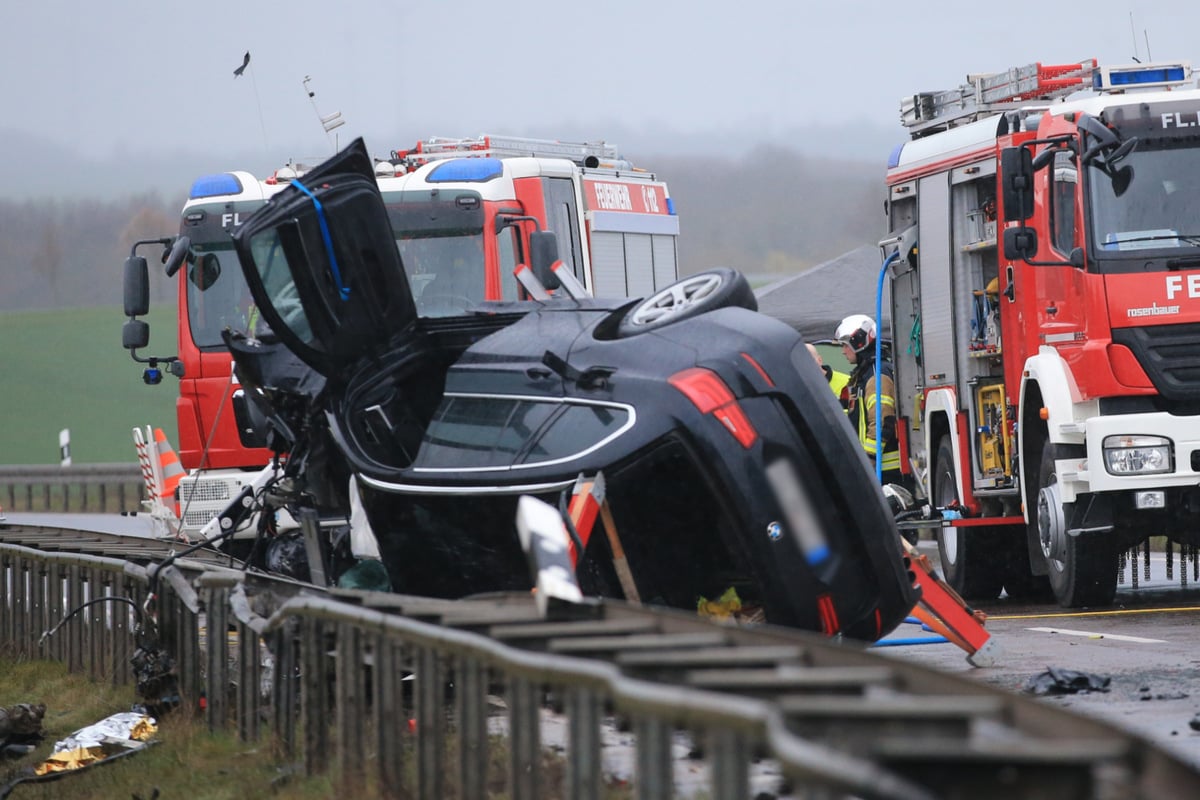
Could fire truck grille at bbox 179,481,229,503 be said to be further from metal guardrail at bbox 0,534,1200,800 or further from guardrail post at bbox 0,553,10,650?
metal guardrail at bbox 0,534,1200,800

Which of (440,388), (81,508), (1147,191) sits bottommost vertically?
(81,508)

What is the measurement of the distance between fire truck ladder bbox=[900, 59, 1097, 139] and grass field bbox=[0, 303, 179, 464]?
32.1 m

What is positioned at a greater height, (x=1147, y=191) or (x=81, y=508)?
(x=1147, y=191)

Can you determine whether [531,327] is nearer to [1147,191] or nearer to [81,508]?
[1147,191]

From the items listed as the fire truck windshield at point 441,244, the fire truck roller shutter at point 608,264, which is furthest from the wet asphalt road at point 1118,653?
the fire truck roller shutter at point 608,264

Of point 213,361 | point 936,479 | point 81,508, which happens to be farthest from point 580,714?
point 81,508

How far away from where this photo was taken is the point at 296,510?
30.2 ft

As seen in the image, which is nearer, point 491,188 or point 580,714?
point 580,714

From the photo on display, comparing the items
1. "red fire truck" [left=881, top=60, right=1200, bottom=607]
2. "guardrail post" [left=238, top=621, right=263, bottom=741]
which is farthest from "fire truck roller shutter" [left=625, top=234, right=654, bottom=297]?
"guardrail post" [left=238, top=621, right=263, bottom=741]

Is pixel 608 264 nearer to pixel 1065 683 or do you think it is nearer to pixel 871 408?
pixel 871 408

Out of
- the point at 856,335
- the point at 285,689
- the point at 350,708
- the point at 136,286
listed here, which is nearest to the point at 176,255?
the point at 136,286

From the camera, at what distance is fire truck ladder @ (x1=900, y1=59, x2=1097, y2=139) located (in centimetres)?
1555

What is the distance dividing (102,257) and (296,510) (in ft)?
205

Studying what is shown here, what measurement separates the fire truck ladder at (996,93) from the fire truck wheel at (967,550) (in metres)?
2.64
